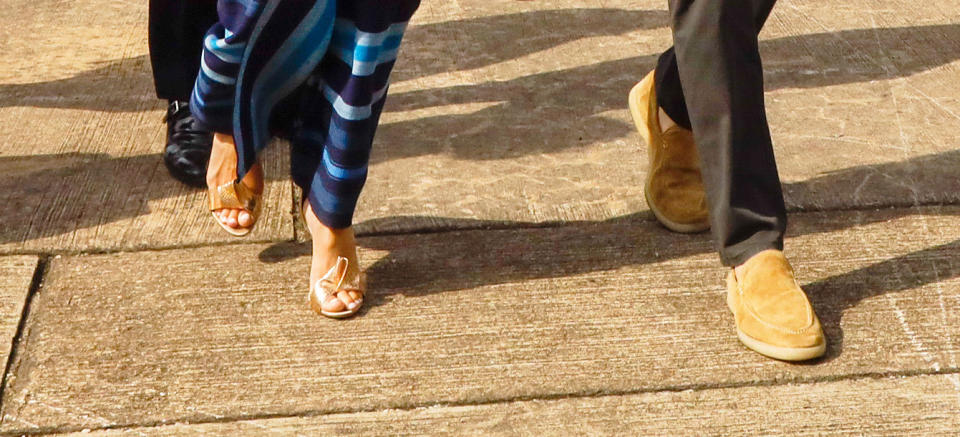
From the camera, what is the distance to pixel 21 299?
308 centimetres

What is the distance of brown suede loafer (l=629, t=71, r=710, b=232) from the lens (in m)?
3.49

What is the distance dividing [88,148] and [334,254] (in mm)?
1335

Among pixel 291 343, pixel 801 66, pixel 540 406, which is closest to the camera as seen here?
pixel 540 406

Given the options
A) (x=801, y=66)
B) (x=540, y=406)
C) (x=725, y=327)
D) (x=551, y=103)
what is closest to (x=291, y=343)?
(x=540, y=406)

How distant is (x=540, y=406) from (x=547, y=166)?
4.41 feet

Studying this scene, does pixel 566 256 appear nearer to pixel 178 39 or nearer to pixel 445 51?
pixel 178 39

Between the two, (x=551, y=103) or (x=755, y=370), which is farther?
(x=551, y=103)

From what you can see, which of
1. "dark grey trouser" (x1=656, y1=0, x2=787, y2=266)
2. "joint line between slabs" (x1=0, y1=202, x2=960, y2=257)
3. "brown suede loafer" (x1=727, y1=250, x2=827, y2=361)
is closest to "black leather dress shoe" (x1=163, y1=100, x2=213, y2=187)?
"joint line between slabs" (x1=0, y1=202, x2=960, y2=257)

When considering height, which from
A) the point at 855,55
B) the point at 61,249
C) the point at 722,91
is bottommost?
the point at 855,55

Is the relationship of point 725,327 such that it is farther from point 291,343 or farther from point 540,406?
point 291,343

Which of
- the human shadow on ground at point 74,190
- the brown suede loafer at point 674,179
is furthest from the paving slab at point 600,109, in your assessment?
the human shadow on ground at point 74,190

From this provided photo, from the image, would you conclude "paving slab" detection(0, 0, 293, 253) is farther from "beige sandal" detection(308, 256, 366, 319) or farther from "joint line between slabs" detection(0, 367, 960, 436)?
"joint line between slabs" detection(0, 367, 960, 436)

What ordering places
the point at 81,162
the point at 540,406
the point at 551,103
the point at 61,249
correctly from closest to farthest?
the point at 540,406
the point at 61,249
the point at 81,162
the point at 551,103

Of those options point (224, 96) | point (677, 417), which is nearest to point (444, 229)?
point (224, 96)
